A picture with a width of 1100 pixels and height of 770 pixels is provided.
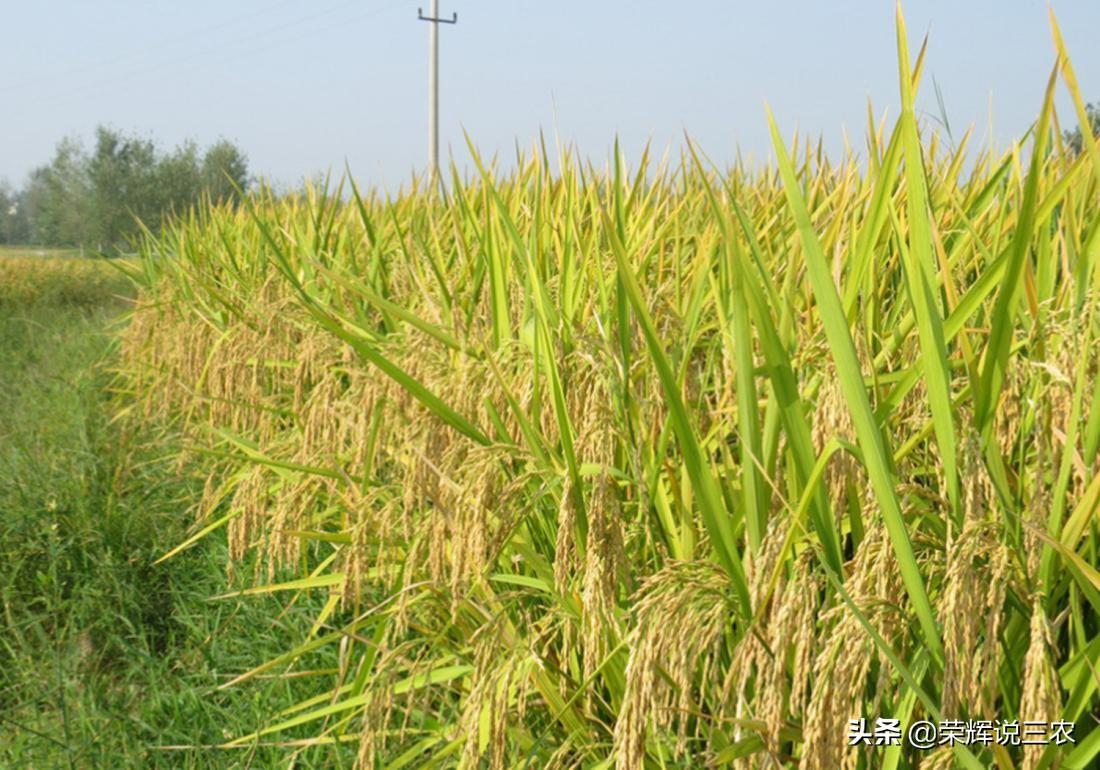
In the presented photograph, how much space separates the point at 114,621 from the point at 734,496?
2738 mm

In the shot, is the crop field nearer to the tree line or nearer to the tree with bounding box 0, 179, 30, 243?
the tree line

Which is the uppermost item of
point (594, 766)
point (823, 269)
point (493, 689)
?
point (823, 269)

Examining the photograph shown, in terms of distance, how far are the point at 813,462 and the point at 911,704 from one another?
1.16 ft

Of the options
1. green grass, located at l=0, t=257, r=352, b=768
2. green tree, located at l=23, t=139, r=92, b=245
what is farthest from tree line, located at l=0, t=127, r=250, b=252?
green grass, located at l=0, t=257, r=352, b=768

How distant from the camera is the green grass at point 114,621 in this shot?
2.90 metres

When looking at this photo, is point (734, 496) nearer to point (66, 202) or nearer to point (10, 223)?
point (66, 202)

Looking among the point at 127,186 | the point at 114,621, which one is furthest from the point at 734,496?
the point at 127,186

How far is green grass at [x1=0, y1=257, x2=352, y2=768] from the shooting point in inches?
114

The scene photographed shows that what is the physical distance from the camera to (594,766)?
187cm

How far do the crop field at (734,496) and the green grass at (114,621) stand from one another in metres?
0.10

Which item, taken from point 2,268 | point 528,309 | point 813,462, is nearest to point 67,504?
point 528,309

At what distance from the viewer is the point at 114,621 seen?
382 centimetres

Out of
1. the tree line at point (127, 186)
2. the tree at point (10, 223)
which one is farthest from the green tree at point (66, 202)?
the tree at point (10, 223)

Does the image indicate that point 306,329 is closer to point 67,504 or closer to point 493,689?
point 493,689
